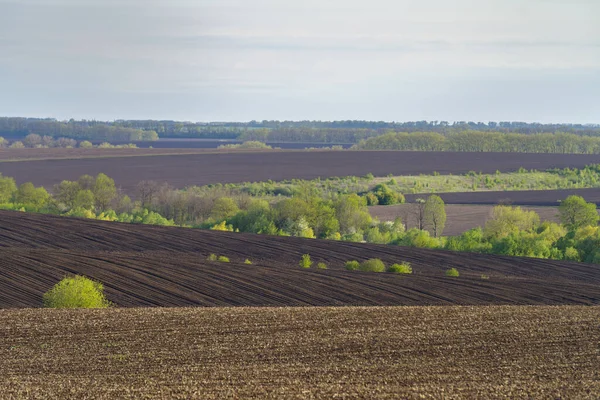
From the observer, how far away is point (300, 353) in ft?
67.9

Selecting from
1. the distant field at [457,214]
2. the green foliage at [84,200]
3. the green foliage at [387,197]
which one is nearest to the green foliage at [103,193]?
the green foliage at [84,200]

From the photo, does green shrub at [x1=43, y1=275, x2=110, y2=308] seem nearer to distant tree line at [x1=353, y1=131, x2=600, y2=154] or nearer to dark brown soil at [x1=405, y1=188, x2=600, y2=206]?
dark brown soil at [x1=405, y1=188, x2=600, y2=206]

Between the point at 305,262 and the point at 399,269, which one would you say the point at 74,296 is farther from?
the point at 399,269

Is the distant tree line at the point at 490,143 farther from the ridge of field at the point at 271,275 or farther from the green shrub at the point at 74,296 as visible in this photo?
the green shrub at the point at 74,296

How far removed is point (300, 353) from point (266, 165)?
99.9 metres

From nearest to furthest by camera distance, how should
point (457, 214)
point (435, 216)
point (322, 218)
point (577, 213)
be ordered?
point (322, 218) → point (577, 213) → point (435, 216) → point (457, 214)

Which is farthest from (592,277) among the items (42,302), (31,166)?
(31,166)

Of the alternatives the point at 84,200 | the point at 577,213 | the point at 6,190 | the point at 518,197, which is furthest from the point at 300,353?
the point at 518,197

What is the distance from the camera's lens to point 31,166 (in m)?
108

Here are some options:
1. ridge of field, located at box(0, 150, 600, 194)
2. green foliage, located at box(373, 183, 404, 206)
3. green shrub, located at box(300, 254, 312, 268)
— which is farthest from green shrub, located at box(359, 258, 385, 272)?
ridge of field, located at box(0, 150, 600, 194)

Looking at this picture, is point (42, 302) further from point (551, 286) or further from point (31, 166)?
point (31, 166)

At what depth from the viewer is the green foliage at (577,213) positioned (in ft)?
209

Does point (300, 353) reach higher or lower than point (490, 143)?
lower

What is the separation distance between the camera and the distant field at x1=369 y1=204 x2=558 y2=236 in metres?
66.4
